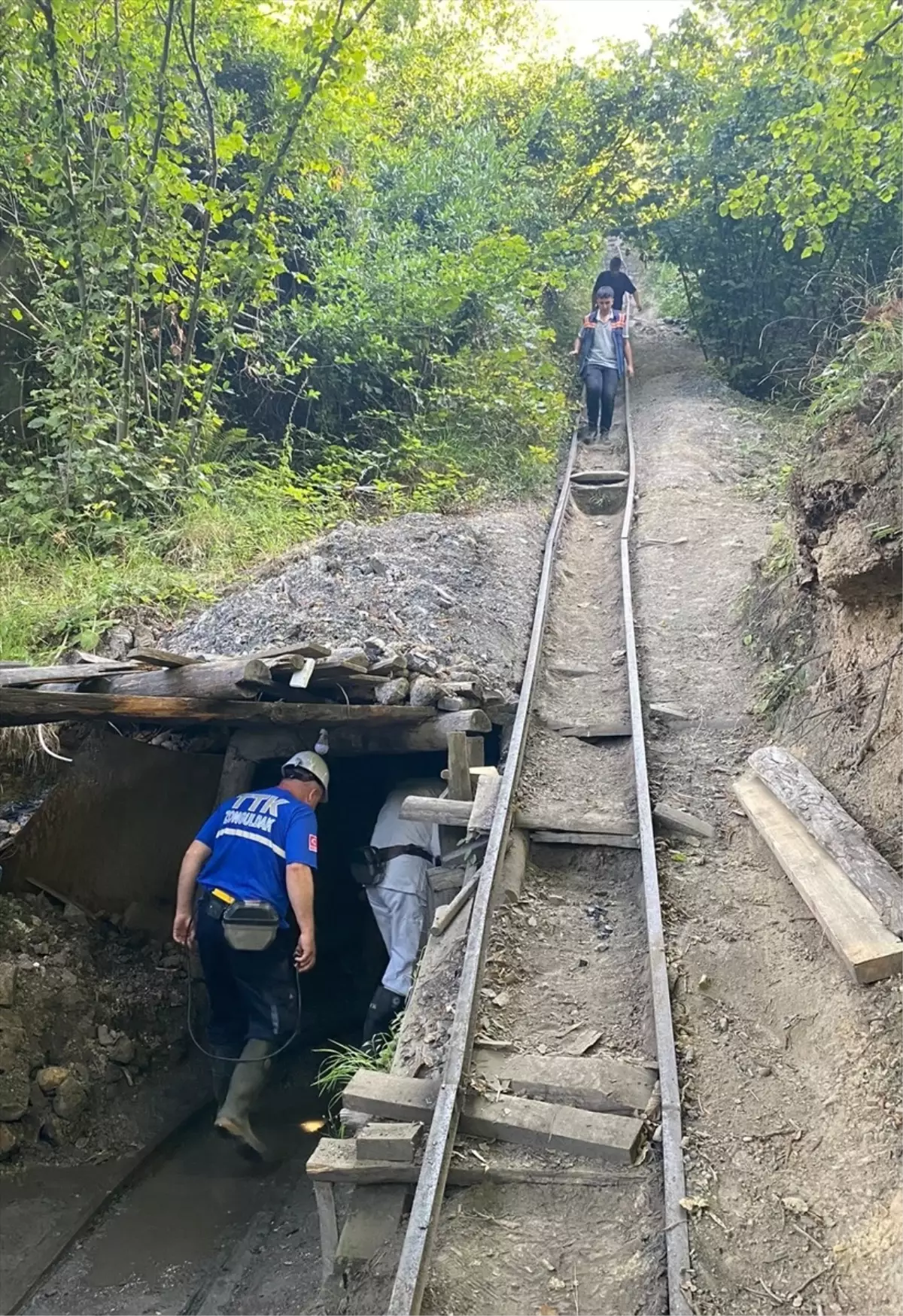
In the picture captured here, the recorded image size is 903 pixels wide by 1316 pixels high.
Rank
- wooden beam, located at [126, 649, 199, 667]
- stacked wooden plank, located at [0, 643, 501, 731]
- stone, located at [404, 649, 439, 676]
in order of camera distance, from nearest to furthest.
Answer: stacked wooden plank, located at [0, 643, 501, 731] < wooden beam, located at [126, 649, 199, 667] < stone, located at [404, 649, 439, 676]

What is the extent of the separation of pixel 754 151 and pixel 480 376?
607 cm

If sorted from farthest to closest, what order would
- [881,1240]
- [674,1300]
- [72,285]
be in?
1. [72,285]
2. [881,1240]
3. [674,1300]

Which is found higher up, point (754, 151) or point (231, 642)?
point (754, 151)

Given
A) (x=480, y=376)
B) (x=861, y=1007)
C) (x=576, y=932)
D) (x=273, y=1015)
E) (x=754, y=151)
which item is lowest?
(x=273, y=1015)

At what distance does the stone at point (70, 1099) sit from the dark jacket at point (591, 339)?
479 inches

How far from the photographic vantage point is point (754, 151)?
14.9 metres

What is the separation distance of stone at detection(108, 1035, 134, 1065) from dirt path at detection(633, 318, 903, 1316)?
3.67 m

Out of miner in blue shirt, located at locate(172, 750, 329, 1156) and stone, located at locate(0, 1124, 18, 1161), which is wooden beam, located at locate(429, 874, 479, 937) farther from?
stone, located at locate(0, 1124, 18, 1161)

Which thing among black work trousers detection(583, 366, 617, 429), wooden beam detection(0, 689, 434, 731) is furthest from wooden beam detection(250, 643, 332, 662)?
black work trousers detection(583, 366, 617, 429)

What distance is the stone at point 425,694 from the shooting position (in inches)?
252

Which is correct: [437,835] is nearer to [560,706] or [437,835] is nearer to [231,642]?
[560,706]

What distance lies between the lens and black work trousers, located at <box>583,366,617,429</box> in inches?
567

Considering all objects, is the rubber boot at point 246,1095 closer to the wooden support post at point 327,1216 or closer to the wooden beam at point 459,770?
the wooden beam at point 459,770

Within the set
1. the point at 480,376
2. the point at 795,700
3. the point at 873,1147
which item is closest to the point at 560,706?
the point at 795,700
